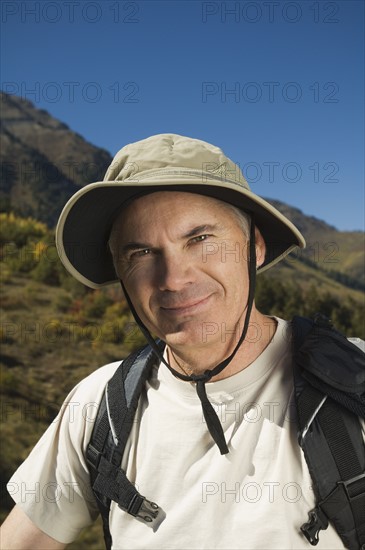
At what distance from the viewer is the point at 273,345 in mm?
2357

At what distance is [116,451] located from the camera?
2301 mm

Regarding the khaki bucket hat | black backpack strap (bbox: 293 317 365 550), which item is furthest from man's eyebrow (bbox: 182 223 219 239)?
black backpack strap (bbox: 293 317 365 550)

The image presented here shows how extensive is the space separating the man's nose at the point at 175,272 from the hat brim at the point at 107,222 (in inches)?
11.9

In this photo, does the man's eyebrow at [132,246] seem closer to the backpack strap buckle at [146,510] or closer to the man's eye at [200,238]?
the man's eye at [200,238]

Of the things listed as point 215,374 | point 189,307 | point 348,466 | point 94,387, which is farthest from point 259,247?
point 348,466

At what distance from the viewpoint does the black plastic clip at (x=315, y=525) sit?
1.91 meters

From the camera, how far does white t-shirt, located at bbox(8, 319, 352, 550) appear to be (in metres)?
2.01

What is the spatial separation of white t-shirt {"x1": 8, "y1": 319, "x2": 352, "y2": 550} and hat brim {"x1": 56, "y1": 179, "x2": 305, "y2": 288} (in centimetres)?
52

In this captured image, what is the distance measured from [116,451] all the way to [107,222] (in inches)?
43.3

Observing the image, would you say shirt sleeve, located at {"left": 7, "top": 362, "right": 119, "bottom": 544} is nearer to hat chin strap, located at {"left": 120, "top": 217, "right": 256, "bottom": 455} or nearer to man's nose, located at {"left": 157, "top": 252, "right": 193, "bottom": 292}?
hat chin strap, located at {"left": 120, "top": 217, "right": 256, "bottom": 455}

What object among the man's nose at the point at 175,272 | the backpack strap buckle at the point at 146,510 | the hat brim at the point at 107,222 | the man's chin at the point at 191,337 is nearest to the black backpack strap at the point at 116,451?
the backpack strap buckle at the point at 146,510

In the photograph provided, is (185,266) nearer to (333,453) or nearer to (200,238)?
(200,238)

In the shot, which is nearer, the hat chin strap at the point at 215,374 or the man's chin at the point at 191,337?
the hat chin strap at the point at 215,374

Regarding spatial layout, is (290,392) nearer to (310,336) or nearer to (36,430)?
(310,336)
